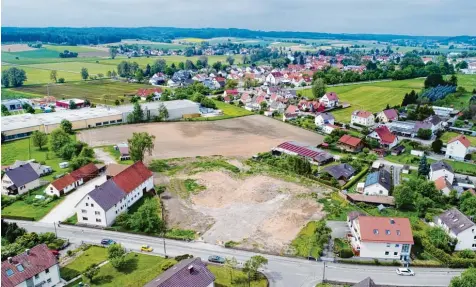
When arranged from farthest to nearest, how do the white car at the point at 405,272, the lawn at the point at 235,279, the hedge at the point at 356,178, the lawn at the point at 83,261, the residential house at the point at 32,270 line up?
the hedge at the point at 356,178 → the white car at the point at 405,272 → the lawn at the point at 83,261 → the lawn at the point at 235,279 → the residential house at the point at 32,270

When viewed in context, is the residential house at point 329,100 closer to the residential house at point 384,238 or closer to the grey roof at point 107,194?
the residential house at point 384,238

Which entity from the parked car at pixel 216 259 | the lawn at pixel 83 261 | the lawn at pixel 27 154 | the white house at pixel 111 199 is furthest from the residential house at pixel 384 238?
the lawn at pixel 27 154

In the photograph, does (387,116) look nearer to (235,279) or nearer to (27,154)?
(235,279)

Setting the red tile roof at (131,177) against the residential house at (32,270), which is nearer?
the residential house at (32,270)

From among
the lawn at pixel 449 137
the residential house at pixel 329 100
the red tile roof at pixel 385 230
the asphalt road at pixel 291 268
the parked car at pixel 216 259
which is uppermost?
the residential house at pixel 329 100

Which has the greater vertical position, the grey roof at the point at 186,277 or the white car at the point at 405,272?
the grey roof at the point at 186,277

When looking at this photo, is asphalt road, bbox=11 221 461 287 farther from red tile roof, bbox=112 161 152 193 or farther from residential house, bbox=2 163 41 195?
residential house, bbox=2 163 41 195

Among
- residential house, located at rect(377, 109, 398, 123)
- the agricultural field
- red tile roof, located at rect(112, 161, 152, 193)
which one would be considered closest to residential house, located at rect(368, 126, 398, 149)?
residential house, located at rect(377, 109, 398, 123)

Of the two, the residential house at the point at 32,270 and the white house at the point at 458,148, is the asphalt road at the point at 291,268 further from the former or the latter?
the white house at the point at 458,148

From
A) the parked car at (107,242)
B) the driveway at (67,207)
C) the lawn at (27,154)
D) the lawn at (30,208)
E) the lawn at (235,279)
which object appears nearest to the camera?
the lawn at (235,279)
